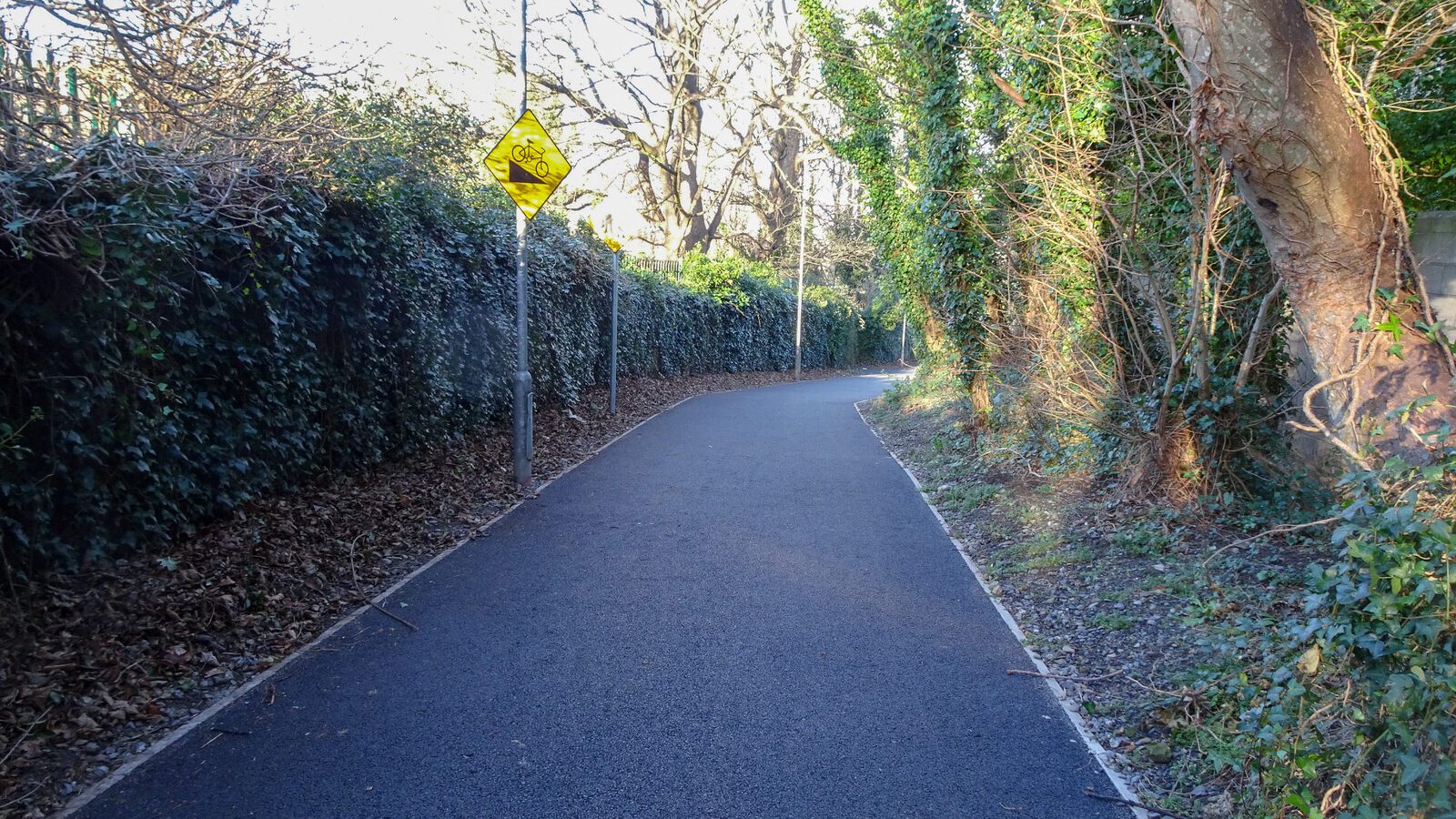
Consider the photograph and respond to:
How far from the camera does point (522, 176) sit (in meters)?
9.86

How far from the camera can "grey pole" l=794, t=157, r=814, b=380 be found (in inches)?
1267

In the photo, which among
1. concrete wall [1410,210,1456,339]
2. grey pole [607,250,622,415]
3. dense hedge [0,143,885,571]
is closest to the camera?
dense hedge [0,143,885,571]

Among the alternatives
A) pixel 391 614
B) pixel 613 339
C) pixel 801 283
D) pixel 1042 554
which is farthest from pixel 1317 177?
pixel 801 283

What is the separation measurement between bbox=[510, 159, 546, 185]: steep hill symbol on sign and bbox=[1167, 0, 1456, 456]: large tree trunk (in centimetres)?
711

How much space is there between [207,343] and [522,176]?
191 inches

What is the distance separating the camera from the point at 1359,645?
2.93 m

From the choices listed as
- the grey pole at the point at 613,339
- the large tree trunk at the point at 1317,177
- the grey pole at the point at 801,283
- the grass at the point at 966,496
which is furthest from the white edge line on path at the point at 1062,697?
the grey pole at the point at 801,283

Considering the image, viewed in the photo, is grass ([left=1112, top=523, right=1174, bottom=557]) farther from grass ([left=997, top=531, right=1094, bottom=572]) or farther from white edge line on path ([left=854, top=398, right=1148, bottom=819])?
white edge line on path ([left=854, top=398, right=1148, bottom=819])

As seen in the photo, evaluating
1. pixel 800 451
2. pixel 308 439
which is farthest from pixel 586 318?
pixel 308 439

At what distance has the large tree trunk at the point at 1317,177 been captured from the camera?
4.14 meters

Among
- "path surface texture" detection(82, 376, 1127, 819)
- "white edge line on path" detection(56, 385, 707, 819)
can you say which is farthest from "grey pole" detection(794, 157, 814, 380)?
"white edge line on path" detection(56, 385, 707, 819)

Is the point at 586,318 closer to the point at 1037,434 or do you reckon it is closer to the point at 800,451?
the point at 800,451

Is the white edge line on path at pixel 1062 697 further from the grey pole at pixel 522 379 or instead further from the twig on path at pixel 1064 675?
the grey pole at pixel 522 379

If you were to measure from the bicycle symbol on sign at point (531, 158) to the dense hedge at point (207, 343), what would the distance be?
894 mm
